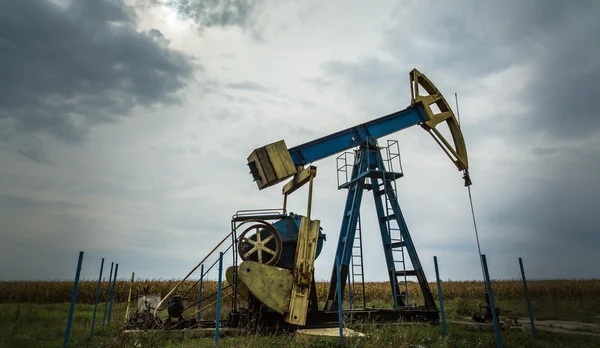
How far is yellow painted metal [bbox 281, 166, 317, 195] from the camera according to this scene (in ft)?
23.7

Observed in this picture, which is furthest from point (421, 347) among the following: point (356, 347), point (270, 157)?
point (270, 157)

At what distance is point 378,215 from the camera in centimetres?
895

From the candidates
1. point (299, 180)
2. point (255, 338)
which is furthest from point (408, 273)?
point (255, 338)

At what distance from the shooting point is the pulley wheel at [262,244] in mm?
6570

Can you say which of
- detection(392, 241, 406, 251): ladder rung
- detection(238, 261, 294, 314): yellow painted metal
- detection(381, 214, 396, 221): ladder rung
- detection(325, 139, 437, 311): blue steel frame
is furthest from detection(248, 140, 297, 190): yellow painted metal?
detection(392, 241, 406, 251): ladder rung

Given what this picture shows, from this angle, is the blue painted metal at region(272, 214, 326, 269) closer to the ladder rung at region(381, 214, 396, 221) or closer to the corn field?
the ladder rung at region(381, 214, 396, 221)

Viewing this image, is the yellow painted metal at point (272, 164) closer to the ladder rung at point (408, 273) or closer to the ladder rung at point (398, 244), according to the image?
the ladder rung at point (398, 244)

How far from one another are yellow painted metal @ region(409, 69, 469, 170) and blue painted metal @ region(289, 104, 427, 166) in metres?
0.20

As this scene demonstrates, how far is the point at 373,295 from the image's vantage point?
1827cm

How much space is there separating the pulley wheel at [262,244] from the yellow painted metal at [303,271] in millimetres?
415

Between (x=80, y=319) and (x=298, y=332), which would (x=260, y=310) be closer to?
(x=298, y=332)

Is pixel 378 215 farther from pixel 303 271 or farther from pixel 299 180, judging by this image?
pixel 303 271

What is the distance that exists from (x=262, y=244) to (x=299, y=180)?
1.50 meters

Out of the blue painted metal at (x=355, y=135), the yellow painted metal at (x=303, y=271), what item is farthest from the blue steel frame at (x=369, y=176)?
the yellow painted metal at (x=303, y=271)
